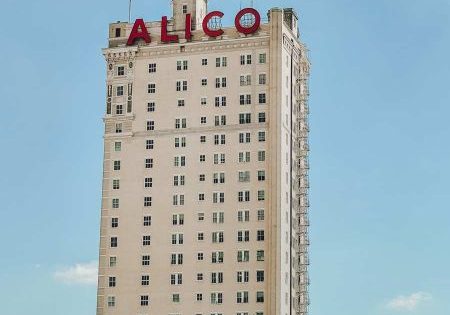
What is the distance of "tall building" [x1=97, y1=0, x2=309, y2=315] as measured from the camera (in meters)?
157

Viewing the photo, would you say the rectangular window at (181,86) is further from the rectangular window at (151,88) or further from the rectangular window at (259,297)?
the rectangular window at (259,297)

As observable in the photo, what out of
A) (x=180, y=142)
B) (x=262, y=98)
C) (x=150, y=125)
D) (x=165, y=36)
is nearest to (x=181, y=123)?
(x=180, y=142)

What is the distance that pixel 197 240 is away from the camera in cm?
15875

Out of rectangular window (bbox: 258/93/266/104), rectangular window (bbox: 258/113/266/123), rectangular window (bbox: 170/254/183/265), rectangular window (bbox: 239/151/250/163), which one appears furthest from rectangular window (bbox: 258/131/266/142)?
rectangular window (bbox: 170/254/183/265)

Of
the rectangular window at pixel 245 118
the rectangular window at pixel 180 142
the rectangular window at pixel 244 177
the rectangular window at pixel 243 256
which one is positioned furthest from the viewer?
the rectangular window at pixel 180 142

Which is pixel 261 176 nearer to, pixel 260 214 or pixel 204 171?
pixel 260 214

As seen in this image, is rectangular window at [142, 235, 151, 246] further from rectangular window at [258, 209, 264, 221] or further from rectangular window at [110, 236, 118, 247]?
rectangular window at [258, 209, 264, 221]

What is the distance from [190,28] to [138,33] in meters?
8.89

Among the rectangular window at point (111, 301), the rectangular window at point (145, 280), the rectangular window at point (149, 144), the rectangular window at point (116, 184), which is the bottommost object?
the rectangular window at point (111, 301)

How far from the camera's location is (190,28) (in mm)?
168125

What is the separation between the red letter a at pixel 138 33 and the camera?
17025 cm

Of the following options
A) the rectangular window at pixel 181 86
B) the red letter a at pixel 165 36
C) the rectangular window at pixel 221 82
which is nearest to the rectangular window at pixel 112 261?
the rectangular window at pixel 181 86

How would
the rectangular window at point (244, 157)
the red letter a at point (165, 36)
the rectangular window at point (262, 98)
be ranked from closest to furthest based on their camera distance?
the rectangular window at point (244, 157), the rectangular window at point (262, 98), the red letter a at point (165, 36)

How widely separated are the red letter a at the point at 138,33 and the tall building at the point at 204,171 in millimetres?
161
